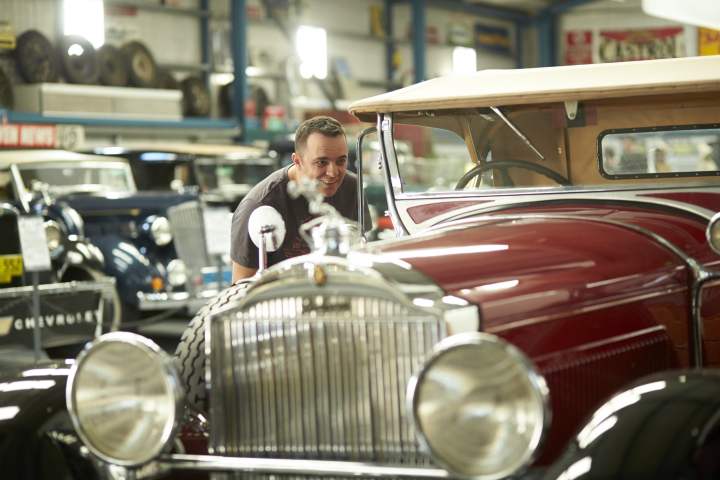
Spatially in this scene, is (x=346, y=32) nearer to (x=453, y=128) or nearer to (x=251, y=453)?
(x=453, y=128)

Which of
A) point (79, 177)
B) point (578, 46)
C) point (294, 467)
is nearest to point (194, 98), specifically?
point (79, 177)

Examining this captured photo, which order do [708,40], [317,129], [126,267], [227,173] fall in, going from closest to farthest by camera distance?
[317,129]
[126,267]
[227,173]
[708,40]

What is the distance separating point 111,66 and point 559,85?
13.5 metres

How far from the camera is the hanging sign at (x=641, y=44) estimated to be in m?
24.1

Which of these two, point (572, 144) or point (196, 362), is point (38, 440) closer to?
point (196, 362)

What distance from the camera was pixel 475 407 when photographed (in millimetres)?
2369

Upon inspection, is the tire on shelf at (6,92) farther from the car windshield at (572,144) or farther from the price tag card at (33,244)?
the car windshield at (572,144)

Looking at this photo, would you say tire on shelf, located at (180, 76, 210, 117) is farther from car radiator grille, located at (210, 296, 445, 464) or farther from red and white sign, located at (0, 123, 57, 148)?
car radiator grille, located at (210, 296, 445, 464)

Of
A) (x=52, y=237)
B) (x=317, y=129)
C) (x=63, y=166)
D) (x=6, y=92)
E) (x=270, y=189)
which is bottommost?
(x=52, y=237)

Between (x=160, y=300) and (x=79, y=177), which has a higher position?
(x=79, y=177)

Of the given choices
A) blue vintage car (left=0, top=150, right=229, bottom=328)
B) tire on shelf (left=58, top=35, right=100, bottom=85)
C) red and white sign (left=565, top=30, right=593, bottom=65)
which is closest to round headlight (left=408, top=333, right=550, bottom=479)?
blue vintage car (left=0, top=150, right=229, bottom=328)

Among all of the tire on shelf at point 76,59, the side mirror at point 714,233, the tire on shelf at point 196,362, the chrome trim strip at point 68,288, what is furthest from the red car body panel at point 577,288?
the tire on shelf at point 76,59

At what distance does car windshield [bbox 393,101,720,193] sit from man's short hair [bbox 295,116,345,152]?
1.23 feet

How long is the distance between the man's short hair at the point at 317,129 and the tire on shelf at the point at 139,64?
42.9 feet
